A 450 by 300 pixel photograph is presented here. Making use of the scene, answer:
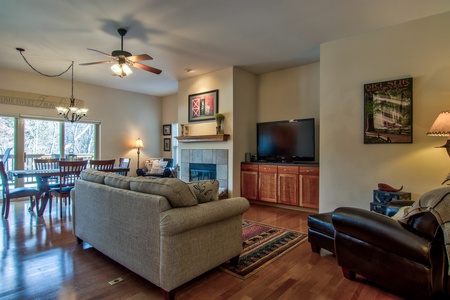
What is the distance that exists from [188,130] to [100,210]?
153 inches

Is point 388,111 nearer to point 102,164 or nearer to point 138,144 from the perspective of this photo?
point 102,164

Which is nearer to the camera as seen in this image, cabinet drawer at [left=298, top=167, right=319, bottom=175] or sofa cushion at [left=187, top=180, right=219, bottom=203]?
sofa cushion at [left=187, top=180, right=219, bottom=203]

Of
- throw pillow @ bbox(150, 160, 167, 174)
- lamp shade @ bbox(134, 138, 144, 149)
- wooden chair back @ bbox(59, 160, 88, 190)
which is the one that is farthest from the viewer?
lamp shade @ bbox(134, 138, 144, 149)

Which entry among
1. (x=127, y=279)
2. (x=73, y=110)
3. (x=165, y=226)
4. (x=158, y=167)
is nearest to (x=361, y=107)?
(x=165, y=226)

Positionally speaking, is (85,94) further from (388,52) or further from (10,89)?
(388,52)

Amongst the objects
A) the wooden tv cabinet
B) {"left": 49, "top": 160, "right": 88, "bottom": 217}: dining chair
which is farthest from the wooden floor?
the wooden tv cabinet

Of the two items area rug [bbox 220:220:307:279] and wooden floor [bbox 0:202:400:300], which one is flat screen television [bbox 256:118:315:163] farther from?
wooden floor [bbox 0:202:400:300]

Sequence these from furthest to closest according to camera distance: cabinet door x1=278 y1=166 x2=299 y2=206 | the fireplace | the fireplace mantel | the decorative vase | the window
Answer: the fireplace < the window < the decorative vase < the fireplace mantel < cabinet door x1=278 y1=166 x2=299 y2=206

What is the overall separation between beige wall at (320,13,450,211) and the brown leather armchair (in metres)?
1.90

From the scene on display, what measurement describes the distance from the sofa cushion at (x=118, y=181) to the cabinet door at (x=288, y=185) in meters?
3.22

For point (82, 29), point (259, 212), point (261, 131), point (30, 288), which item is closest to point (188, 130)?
point (261, 131)

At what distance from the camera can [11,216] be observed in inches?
166

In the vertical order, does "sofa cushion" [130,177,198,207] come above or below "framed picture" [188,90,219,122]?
A: below

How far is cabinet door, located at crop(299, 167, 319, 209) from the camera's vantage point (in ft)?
14.5
